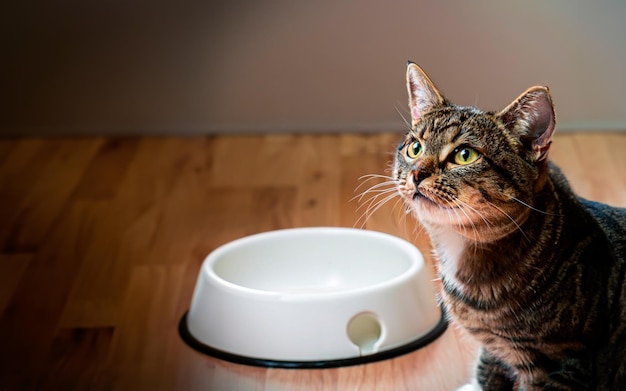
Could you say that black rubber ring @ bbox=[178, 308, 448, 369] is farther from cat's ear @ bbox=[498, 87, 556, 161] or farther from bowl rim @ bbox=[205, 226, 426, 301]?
cat's ear @ bbox=[498, 87, 556, 161]

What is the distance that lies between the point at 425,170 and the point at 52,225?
50.0 inches

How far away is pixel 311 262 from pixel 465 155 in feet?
2.32

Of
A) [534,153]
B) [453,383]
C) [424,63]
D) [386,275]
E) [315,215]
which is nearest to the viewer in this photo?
[534,153]

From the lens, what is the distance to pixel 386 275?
202cm

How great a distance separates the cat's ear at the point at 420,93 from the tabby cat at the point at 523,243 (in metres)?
0.05

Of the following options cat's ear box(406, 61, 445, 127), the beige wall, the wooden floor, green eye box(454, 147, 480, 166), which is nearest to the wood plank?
the wooden floor

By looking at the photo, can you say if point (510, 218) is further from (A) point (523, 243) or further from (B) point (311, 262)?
(B) point (311, 262)

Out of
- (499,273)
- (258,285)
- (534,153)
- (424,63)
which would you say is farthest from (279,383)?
(424,63)

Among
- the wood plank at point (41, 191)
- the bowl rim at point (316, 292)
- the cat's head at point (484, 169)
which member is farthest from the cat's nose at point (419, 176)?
the wood plank at point (41, 191)

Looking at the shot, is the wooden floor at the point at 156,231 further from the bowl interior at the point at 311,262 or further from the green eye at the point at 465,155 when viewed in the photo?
the green eye at the point at 465,155

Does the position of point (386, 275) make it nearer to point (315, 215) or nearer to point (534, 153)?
point (315, 215)

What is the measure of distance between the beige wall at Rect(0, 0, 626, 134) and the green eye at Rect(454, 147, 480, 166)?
130 centimetres

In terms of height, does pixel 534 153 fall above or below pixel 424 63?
above

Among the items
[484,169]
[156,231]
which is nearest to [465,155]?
[484,169]
